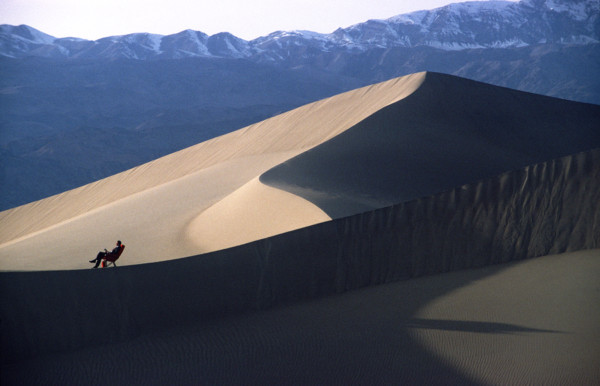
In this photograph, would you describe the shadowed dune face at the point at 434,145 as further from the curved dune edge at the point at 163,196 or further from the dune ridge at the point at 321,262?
the dune ridge at the point at 321,262

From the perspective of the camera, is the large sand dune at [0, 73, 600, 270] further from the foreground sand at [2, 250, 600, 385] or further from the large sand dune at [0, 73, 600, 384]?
the foreground sand at [2, 250, 600, 385]

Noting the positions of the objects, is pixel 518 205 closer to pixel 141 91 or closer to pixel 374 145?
pixel 374 145

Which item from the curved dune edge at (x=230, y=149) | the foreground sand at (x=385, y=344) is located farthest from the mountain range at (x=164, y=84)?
the foreground sand at (x=385, y=344)

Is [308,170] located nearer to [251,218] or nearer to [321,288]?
[251,218]

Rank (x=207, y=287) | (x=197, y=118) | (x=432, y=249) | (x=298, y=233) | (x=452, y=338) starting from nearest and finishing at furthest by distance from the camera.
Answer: (x=452, y=338) → (x=207, y=287) → (x=298, y=233) → (x=432, y=249) → (x=197, y=118)

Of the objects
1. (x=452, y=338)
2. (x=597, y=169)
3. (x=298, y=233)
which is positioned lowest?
(x=452, y=338)

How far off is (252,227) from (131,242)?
2.44m

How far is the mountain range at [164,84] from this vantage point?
7888cm

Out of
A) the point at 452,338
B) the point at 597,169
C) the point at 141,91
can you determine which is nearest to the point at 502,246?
the point at 597,169

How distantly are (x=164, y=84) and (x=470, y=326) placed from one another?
426 feet

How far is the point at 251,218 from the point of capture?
13.3 m

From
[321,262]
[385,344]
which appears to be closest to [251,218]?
[321,262]

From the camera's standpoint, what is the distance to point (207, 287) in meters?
9.24

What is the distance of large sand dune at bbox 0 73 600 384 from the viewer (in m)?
7.48
